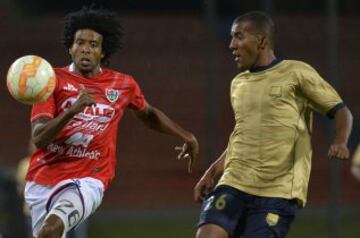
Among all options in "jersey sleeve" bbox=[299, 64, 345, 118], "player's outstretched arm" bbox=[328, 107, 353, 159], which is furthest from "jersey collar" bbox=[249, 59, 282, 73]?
"player's outstretched arm" bbox=[328, 107, 353, 159]

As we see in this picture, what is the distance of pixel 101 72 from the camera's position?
25.5ft

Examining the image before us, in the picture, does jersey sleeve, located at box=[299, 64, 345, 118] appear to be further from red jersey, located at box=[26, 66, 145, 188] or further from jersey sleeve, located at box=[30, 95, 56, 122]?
jersey sleeve, located at box=[30, 95, 56, 122]

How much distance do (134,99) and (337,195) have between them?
186 inches

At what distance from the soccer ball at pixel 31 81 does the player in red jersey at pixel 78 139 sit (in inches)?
4.9

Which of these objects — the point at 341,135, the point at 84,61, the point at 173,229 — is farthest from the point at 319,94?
the point at 173,229

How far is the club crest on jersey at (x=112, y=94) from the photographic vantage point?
302 inches

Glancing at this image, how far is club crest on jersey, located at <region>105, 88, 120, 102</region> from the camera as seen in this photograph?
7680 mm

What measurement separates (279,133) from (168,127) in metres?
1.15

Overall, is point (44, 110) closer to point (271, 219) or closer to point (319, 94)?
point (271, 219)

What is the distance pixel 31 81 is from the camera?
716 cm

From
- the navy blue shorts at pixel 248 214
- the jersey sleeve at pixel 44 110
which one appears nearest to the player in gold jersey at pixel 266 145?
the navy blue shorts at pixel 248 214

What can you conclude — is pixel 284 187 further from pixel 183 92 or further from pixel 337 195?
pixel 183 92

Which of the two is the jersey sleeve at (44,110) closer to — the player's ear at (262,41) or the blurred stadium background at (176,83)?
the player's ear at (262,41)

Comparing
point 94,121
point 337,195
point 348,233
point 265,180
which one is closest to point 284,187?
point 265,180
